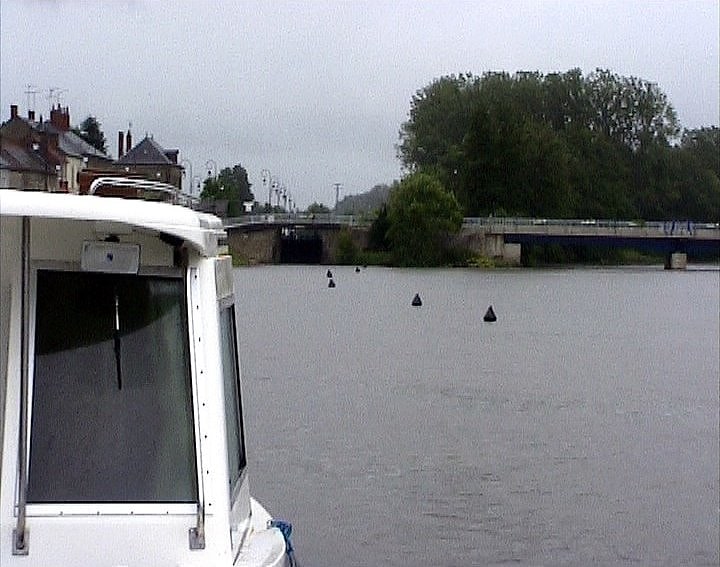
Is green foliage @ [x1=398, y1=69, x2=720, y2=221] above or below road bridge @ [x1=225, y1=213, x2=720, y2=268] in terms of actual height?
above

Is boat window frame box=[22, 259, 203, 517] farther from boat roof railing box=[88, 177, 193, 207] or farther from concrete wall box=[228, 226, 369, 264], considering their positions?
concrete wall box=[228, 226, 369, 264]

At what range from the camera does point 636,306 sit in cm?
5600

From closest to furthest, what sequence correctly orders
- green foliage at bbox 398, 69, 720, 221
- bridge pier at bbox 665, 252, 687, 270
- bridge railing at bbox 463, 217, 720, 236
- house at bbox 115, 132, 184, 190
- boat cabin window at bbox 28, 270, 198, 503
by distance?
1. boat cabin window at bbox 28, 270, 198, 503
2. house at bbox 115, 132, 184, 190
3. bridge railing at bbox 463, 217, 720, 236
4. green foliage at bbox 398, 69, 720, 221
5. bridge pier at bbox 665, 252, 687, 270

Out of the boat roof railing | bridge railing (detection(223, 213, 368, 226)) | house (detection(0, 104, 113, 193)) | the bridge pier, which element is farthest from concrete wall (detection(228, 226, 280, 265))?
the boat roof railing

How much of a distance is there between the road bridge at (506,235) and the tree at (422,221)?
2.29 m

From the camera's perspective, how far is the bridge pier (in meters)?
107

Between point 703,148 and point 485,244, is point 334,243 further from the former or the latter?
point 703,148

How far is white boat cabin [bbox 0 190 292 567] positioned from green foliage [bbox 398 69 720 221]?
9684 centimetres

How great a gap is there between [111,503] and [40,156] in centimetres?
624

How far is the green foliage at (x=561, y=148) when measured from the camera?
104 meters

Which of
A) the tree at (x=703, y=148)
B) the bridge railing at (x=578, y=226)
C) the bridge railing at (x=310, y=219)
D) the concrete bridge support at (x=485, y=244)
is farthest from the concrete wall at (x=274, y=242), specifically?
the tree at (x=703, y=148)

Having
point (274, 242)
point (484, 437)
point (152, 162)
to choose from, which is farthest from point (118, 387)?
point (274, 242)

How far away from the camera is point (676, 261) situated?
10738 centimetres

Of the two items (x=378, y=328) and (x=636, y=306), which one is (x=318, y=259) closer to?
(x=636, y=306)
